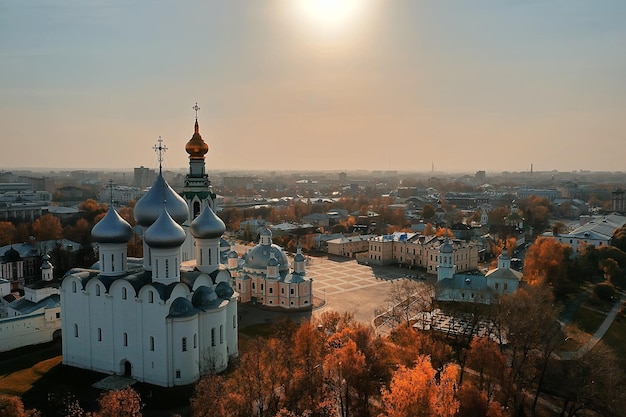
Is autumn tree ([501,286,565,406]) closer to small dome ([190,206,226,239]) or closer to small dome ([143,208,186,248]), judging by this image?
small dome ([190,206,226,239])

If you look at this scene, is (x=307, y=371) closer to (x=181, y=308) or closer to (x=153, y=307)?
(x=181, y=308)

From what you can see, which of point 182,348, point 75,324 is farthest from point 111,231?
point 182,348

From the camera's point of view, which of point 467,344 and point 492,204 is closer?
point 467,344

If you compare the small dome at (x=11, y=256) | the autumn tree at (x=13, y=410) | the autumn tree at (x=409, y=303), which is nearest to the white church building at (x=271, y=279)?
the autumn tree at (x=409, y=303)

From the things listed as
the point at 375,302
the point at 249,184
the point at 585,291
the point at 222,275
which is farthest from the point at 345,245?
the point at 249,184

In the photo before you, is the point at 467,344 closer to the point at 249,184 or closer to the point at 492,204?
the point at 492,204

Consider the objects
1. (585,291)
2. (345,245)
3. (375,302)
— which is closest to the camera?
(375,302)

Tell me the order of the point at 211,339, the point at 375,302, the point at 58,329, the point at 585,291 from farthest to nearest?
the point at 585,291
the point at 375,302
the point at 58,329
the point at 211,339
